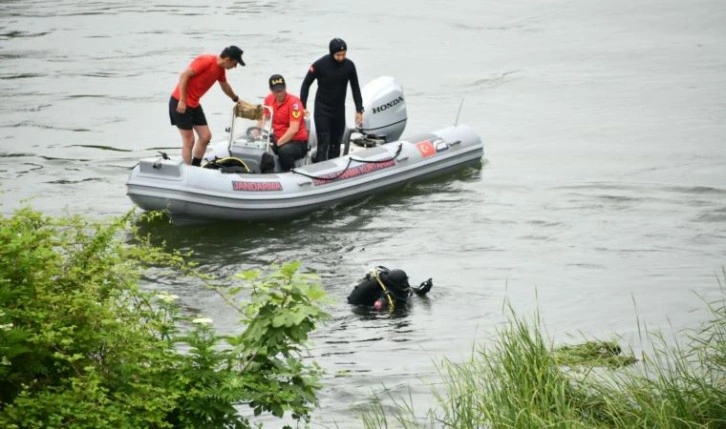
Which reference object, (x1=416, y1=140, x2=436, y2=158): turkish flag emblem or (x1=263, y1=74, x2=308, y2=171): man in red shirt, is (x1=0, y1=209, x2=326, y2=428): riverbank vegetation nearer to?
(x1=263, y1=74, x2=308, y2=171): man in red shirt

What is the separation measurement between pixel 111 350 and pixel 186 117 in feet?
23.8

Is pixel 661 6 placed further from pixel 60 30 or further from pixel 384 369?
pixel 384 369

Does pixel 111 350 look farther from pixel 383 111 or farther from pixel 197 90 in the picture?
pixel 383 111

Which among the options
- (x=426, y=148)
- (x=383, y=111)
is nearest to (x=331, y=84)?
(x=383, y=111)

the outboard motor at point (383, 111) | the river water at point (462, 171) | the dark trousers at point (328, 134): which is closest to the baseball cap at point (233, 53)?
the dark trousers at point (328, 134)

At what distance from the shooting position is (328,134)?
13.5 m

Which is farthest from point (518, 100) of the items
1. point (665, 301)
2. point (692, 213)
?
point (665, 301)

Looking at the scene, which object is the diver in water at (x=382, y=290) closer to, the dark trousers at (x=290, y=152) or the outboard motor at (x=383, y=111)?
the dark trousers at (x=290, y=152)

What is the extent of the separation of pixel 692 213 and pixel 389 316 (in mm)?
5181

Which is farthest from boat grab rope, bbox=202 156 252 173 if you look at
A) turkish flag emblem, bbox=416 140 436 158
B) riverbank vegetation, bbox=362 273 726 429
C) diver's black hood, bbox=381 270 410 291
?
riverbank vegetation, bbox=362 273 726 429

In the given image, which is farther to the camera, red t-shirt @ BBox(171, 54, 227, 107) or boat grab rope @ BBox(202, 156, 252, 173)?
boat grab rope @ BBox(202, 156, 252, 173)

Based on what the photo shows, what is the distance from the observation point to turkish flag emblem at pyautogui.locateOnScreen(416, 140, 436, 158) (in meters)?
14.5

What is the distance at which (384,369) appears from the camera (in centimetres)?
884

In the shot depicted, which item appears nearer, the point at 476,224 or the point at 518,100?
the point at 476,224
